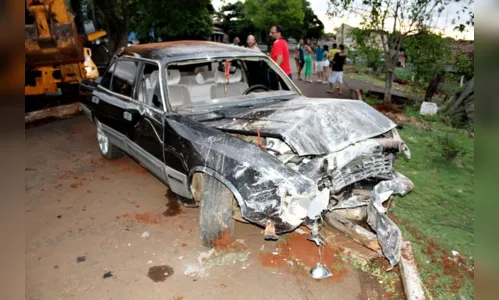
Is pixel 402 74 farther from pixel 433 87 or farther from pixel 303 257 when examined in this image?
pixel 303 257

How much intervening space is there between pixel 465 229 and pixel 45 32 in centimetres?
736

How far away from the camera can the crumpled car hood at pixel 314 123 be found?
327 cm

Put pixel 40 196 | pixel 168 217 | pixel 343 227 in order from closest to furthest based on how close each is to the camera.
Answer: pixel 343 227, pixel 168 217, pixel 40 196

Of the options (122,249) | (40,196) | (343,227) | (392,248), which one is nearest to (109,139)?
(40,196)

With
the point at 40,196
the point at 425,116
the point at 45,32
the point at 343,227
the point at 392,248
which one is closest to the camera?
the point at 392,248

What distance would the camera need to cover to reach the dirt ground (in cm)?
316

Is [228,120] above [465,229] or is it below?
above

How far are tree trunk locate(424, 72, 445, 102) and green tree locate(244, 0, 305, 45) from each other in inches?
1513

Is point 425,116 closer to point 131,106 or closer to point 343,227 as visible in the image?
point 343,227

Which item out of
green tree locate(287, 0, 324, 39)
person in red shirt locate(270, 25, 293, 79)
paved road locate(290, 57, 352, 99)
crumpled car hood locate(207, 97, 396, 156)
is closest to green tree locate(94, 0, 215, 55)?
paved road locate(290, 57, 352, 99)

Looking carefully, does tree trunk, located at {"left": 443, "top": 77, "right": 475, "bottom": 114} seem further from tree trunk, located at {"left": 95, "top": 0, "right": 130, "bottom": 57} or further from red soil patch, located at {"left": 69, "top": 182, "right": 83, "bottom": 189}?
tree trunk, located at {"left": 95, "top": 0, "right": 130, "bottom": 57}

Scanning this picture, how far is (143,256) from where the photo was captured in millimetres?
3600

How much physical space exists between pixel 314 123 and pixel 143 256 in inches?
81.2

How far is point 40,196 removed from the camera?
4.78 metres
